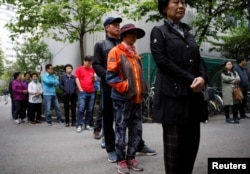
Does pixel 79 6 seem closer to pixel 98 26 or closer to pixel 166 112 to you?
pixel 98 26

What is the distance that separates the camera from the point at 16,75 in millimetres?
12445

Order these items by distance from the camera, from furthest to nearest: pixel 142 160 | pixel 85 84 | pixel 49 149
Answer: pixel 85 84 < pixel 49 149 < pixel 142 160

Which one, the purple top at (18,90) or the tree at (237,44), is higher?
the tree at (237,44)

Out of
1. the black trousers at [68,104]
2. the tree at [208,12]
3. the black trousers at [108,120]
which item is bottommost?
the black trousers at [68,104]

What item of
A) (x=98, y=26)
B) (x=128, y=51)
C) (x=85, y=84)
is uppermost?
(x=98, y=26)

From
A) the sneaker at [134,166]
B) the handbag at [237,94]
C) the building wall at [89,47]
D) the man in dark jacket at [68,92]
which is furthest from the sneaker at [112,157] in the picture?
the building wall at [89,47]

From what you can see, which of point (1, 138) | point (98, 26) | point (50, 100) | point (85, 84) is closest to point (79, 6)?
point (98, 26)

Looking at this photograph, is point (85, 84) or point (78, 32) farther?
point (78, 32)

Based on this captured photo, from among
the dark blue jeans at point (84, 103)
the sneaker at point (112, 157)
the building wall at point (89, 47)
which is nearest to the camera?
the sneaker at point (112, 157)

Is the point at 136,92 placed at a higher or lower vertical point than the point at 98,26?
lower

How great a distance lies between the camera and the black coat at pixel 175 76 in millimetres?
3072

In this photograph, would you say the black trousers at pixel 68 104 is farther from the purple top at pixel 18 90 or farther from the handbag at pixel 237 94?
the handbag at pixel 237 94

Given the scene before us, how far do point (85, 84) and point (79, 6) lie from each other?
5.14m

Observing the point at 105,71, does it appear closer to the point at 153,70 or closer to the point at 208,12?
the point at 153,70
